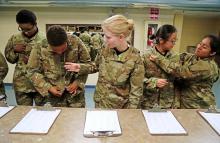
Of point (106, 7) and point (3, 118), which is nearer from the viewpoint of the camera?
point (3, 118)

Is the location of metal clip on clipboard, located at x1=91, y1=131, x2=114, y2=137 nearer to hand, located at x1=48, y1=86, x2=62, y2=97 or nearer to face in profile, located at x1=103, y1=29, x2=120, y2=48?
face in profile, located at x1=103, y1=29, x2=120, y2=48

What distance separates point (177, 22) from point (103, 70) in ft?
12.5

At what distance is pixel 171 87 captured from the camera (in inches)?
86.6

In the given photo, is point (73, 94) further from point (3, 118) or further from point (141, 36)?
point (141, 36)

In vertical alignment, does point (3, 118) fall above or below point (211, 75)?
below

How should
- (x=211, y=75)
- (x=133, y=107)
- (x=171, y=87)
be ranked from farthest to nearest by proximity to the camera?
(x=171, y=87)
(x=211, y=75)
(x=133, y=107)

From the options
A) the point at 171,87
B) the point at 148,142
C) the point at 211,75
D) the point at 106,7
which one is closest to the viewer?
the point at 148,142

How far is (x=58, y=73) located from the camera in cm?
214

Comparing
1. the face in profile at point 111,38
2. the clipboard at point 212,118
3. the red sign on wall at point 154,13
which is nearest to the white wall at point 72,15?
the red sign on wall at point 154,13

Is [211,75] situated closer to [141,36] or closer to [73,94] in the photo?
[73,94]

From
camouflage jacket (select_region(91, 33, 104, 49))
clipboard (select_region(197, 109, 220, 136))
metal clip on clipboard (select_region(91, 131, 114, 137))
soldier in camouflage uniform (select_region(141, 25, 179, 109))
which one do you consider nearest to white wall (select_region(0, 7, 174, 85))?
camouflage jacket (select_region(91, 33, 104, 49))

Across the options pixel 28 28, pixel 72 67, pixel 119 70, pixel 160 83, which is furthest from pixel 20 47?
pixel 160 83

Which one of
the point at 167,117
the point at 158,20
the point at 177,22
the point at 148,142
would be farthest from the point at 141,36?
the point at 148,142

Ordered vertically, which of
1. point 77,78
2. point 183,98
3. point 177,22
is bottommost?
point 183,98
